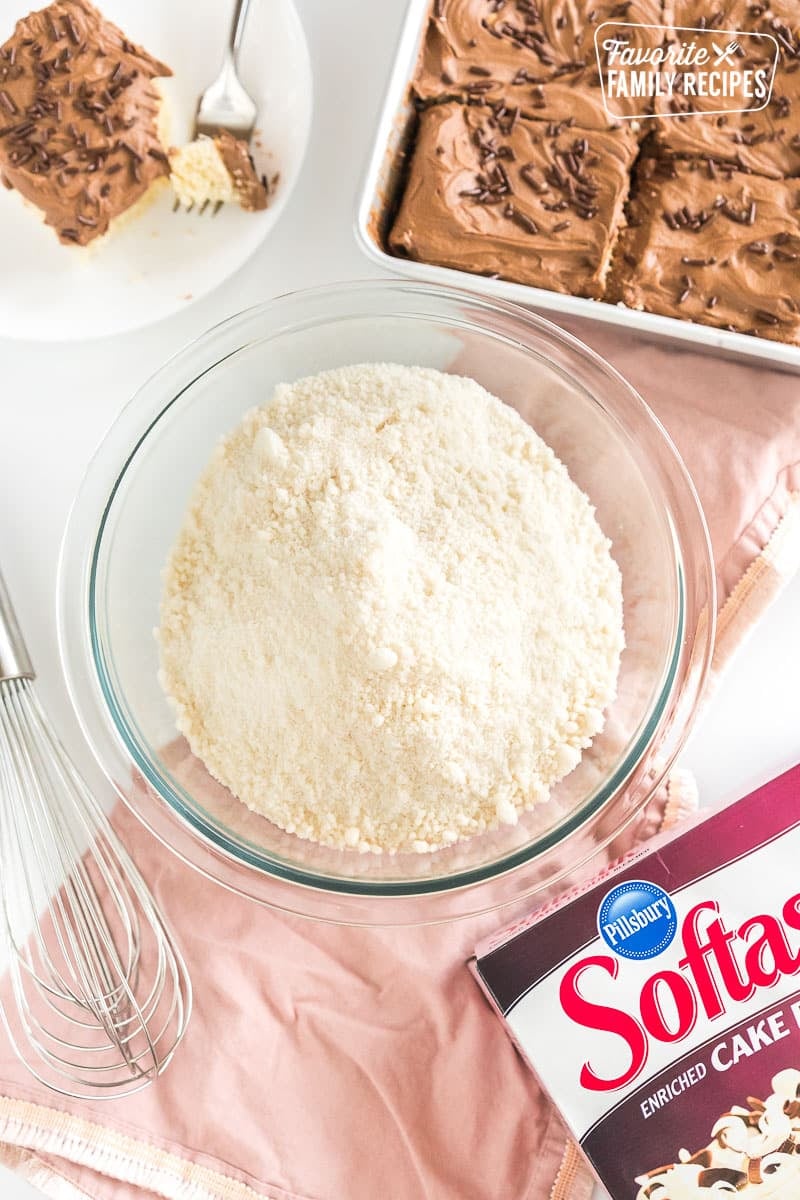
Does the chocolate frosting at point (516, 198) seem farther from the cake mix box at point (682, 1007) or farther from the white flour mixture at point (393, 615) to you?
the cake mix box at point (682, 1007)

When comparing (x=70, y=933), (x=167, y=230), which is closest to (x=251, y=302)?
(x=167, y=230)

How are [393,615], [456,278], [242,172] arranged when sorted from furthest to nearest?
[242,172], [456,278], [393,615]

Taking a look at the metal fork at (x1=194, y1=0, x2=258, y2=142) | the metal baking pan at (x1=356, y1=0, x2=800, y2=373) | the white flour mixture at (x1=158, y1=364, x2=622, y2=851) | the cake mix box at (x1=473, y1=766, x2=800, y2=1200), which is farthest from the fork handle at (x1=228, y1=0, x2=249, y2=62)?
the cake mix box at (x1=473, y1=766, x2=800, y2=1200)

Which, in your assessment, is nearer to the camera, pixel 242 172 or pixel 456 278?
pixel 456 278

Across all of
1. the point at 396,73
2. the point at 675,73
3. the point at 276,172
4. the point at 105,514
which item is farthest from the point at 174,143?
the point at 675,73

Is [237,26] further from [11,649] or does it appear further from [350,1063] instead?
[350,1063]

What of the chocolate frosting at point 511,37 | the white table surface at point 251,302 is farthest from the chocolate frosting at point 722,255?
the white table surface at point 251,302

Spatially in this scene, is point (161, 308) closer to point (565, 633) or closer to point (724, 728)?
point (565, 633)
